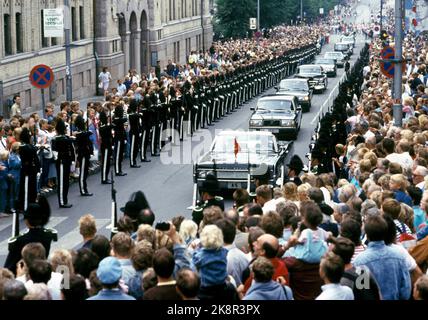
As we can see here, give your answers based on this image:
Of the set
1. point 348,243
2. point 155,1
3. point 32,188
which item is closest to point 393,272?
point 348,243

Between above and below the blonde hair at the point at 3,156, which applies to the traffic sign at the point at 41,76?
above

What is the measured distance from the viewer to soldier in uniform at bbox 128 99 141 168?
26625 millimetres

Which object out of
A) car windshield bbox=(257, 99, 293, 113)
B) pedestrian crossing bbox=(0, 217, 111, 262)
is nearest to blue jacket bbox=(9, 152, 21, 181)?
pedestrian crossing bbox=(0, 217, 111, 262)

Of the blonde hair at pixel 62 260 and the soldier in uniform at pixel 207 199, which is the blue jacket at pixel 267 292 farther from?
the soldier in uniform at pixel 207 199

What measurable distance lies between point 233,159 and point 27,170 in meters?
4.23

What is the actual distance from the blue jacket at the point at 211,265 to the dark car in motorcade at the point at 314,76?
42729mm

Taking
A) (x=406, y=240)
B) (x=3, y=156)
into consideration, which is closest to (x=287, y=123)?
(x=3, y=156)

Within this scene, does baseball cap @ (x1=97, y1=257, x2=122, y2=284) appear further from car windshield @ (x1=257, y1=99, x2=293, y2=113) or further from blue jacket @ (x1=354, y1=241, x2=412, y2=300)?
car windshield @ (x1=257, y1=99, x2=293, y2=113)

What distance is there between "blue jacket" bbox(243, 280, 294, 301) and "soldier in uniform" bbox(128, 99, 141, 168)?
17643 mm

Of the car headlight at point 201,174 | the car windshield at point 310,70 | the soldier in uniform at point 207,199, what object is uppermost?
the soldier in uniform at point 207,199

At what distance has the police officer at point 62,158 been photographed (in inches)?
837

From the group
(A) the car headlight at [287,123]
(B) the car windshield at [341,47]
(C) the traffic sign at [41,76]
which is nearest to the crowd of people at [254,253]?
(C) the traffic sign at [41,76]

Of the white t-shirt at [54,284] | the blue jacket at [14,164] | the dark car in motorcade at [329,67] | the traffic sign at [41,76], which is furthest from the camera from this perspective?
the dark car in motorcade at [329,67]

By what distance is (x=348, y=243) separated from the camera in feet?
31.8
